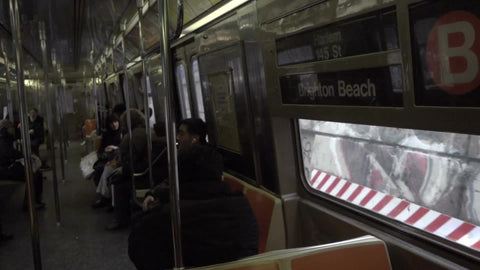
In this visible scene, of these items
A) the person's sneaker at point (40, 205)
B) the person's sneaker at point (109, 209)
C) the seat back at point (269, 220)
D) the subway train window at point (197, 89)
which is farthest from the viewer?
the person's sneaker at point (109, 209)

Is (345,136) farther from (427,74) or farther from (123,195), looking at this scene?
(123,195)

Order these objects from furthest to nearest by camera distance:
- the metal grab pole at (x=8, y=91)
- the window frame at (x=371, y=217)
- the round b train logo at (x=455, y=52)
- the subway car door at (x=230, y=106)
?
1. the subway car door at (x=230, y=106)
2. the metal grab pole at (x=8, y=91)
3. the window frame at (x=371, y=217)
4. the round b train logo at (x=455, y=52)

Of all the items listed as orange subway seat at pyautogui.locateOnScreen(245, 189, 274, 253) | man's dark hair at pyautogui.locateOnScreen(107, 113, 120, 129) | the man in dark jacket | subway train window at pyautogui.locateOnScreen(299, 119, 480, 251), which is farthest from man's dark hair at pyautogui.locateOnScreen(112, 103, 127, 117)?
subway train window at pyautogui.locateOnScreen(299, 119, 480, 251)

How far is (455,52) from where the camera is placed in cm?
147

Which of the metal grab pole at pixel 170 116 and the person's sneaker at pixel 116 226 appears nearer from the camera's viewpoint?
the metal grab pole at pixel 170 116

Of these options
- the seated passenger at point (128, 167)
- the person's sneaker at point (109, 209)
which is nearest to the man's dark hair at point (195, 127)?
the seated passenger at point (128, 167)

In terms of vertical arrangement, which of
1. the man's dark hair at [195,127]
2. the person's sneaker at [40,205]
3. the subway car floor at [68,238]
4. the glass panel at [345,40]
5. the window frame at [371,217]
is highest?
the glass panel at [345,40]

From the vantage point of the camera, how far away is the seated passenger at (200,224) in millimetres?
2219

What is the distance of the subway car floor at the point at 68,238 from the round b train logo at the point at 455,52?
326cm

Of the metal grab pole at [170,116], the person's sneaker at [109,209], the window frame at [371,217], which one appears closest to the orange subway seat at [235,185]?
the window frame at [371,217]

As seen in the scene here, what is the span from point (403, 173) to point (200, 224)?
105 cm

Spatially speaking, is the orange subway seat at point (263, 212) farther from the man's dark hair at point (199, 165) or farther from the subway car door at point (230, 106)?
the man's dark hair at point (199, 165)

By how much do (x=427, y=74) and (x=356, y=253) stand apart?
2.86 feet

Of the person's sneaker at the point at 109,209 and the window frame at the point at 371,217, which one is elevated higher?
the window frame at the point at 371,217
